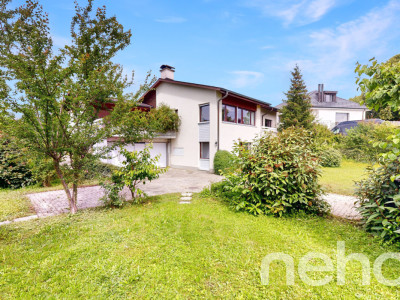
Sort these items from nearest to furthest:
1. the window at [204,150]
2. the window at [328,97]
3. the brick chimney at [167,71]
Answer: the window at [204,150] → the brick chimney at [167,71] → the window at [328,97]

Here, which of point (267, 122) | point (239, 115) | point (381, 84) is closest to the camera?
point (381, 84)

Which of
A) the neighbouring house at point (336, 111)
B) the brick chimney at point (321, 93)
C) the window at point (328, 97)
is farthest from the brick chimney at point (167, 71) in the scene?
the window at point (328, 97)

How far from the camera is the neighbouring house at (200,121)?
13.0 meters

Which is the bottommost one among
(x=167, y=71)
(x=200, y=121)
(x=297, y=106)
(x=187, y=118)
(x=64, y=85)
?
(x=64, y=85)

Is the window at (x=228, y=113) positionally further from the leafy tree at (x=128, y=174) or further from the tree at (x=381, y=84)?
the tree at (x=381, y=84)

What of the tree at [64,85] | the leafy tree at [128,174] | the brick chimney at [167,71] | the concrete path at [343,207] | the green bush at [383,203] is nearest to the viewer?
the green bush at [383,203]

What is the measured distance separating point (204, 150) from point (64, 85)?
10369mm

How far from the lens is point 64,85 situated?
4.23 m

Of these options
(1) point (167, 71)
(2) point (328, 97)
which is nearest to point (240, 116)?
(1) point (167, 71)

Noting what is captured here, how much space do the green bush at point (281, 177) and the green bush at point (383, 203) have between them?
105cm

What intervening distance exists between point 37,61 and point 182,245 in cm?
463

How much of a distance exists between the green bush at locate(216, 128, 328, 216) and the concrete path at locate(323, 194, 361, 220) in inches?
23.9

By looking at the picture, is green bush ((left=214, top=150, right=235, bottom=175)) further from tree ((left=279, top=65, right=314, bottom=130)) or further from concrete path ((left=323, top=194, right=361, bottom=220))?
tree ((left=279, top=65, right=314, bottom=130))
